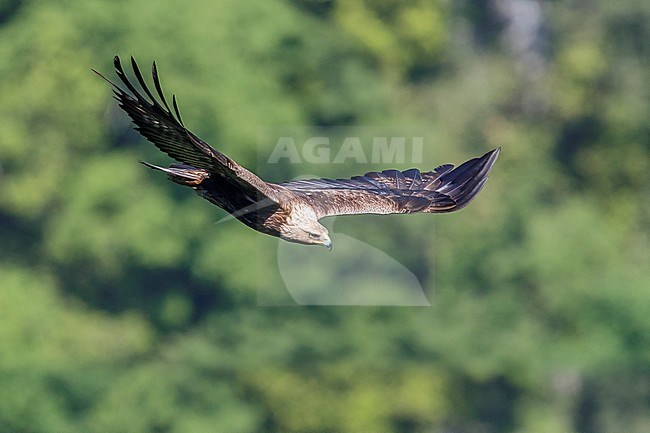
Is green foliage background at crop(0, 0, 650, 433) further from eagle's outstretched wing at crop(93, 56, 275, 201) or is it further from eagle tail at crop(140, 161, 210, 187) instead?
eagle's outstretched wing at crop(93, 56, 275, 201)

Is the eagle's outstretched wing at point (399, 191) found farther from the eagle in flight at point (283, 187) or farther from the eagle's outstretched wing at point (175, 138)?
the eagle's outstretched wing at point (175, 138)

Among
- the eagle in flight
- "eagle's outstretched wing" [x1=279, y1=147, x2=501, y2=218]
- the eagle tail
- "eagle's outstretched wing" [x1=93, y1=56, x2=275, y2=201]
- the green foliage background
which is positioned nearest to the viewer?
"eagle's outstretched wing" [x1=93, y1=56, x2=275, y2=201]

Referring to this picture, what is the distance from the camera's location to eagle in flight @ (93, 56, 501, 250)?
8594 millimetres

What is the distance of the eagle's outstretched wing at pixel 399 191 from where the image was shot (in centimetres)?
1042

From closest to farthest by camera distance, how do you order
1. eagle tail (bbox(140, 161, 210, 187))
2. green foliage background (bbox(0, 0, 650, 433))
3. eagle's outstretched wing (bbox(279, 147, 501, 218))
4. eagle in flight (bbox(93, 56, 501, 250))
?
eagle in flight (bbox(93, 56, 501, 250))
eagle tail (bbox(140, 161, 210, 187))
eagle's outstretched wing (bbox(279, 147, 501, 218))
green foliage background (bbox(0, 0, 650, 433))

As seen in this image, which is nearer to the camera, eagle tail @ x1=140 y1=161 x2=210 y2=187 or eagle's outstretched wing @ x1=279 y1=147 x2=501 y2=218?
eagle tail @ x1=140 y1=161 x2=210 y2=187

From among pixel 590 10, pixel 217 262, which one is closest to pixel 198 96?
pixel 217 262

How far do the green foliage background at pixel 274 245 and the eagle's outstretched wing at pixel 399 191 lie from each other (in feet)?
50.2

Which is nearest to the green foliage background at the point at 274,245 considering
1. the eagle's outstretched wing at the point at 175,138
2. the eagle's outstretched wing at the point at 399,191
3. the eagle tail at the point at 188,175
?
the eagle's outstretched wing at the point at 399,191

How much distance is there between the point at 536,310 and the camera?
3011 centimetres

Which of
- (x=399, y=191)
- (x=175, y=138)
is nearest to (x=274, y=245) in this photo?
(x=399, y=191)

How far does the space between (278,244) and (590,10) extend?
7758 millimetres

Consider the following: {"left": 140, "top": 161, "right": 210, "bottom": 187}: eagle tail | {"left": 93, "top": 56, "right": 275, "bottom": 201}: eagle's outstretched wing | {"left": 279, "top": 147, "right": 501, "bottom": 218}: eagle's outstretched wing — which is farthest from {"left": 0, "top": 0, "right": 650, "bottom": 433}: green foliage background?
{"left": 93, "top": 56, "right": 275, "bottom": 201}: eagle's outstretched wing

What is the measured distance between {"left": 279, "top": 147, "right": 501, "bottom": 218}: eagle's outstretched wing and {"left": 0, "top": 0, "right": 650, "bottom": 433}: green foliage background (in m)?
15.3
